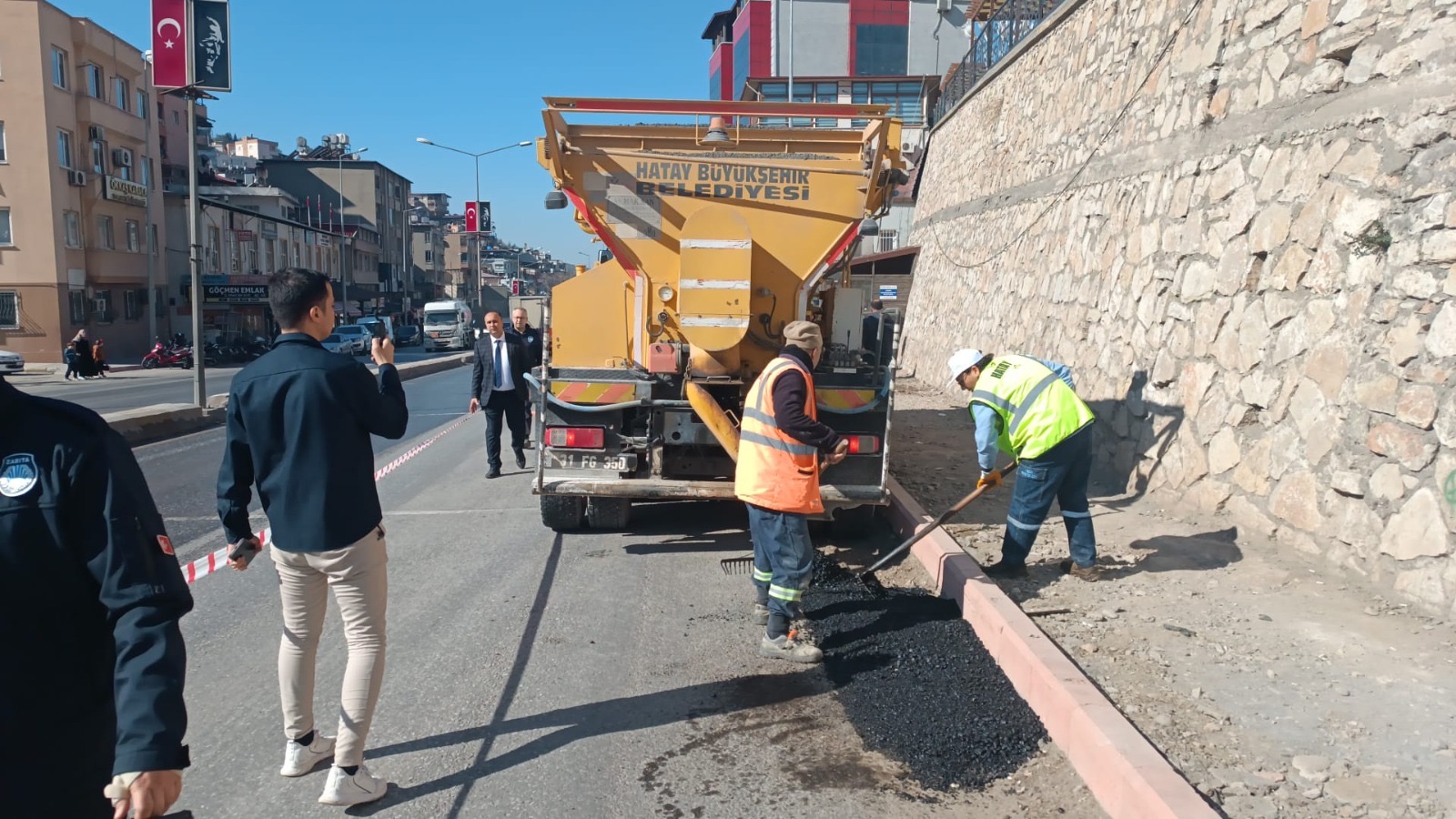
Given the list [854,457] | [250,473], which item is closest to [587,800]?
[250,473]

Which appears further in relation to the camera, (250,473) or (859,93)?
(859,93)

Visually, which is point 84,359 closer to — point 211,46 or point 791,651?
point 211,46

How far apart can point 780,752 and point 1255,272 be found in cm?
507

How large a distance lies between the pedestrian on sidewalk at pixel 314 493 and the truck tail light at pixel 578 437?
3.09m

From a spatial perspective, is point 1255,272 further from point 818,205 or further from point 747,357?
point 747,357

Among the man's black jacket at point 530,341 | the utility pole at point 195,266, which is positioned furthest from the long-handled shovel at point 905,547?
the utility pole at point 195,266

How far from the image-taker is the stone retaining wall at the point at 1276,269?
5.00 metres

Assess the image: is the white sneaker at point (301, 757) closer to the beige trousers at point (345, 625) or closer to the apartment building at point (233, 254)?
the beige trousers at point (345, 625)

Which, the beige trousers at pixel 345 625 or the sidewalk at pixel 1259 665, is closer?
the sidewalk at pixel 1259 665

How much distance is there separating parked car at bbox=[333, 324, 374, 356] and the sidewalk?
1504 inches

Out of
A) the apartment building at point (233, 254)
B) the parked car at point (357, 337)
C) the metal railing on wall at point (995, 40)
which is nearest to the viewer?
the metal railing on wall at point (995, 40)

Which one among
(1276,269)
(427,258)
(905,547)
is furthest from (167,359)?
(427,258)

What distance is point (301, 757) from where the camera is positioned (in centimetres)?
366

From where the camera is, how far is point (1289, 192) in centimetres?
635
